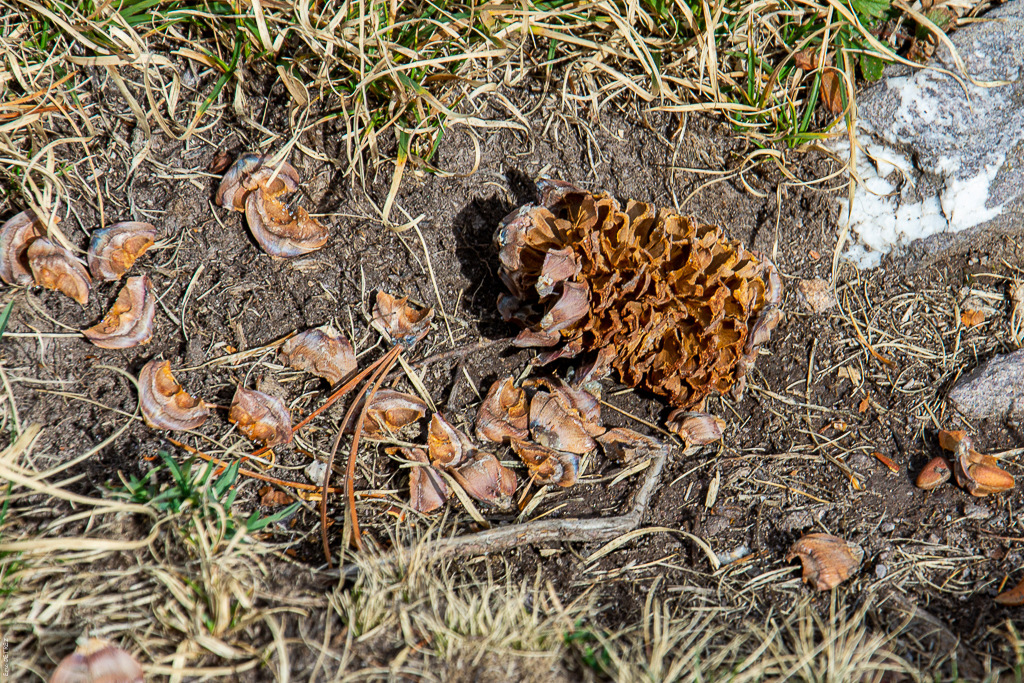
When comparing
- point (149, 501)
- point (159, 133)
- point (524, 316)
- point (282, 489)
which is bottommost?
point (282, 489)

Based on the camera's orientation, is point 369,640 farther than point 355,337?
No

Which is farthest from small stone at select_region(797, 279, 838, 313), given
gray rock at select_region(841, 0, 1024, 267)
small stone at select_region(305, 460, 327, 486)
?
small stone at select_region(305, 460, 327, 486)

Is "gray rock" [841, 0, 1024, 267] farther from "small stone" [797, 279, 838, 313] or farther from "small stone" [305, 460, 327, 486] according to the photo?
"small stone" [305, 460, 327, 486]

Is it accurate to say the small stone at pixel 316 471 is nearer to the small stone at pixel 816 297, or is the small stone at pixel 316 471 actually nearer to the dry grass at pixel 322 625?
the dry grass at pixel 322 625

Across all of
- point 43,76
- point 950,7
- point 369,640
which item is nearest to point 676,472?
point 369,640

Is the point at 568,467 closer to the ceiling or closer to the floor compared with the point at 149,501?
closer to the floor

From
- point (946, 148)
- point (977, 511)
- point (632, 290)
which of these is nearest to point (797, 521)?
point (977, 511)

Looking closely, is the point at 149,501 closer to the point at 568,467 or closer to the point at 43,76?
the point at 568,467
